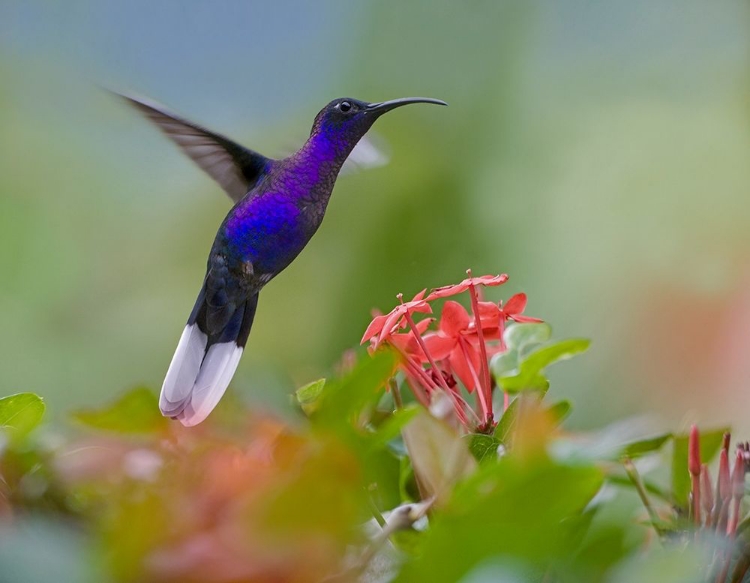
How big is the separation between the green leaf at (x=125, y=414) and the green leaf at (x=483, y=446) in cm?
15

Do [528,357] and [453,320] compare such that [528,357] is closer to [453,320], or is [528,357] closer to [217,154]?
[453,320]

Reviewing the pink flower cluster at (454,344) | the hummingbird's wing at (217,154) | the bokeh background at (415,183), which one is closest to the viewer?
the pink flower cluster at (454,344)

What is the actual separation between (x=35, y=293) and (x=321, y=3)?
59.1 inches

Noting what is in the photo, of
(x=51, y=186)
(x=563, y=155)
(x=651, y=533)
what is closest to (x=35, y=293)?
(x=51, y=186)

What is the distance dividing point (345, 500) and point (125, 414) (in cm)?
18

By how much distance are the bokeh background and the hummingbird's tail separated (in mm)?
1336

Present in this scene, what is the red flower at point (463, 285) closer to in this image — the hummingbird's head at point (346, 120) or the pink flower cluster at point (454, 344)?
the pink flower cluster at point (454, 344)

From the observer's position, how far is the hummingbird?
2.60 ft

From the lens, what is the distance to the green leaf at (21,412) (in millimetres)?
389

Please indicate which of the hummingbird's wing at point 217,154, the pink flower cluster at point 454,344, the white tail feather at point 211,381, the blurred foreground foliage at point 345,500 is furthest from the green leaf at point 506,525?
the hummingbird's wing at point 217,154

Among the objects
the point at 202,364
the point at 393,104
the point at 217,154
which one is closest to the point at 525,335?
the point at 393,104

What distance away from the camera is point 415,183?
254 cm

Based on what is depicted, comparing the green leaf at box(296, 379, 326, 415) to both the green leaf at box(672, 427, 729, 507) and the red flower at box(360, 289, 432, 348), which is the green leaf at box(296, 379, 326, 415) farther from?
the green leaf at box(672, 427, 729, 507)

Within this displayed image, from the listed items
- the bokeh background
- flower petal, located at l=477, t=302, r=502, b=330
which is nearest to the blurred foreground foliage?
flower petal, located at l=477, t=302, r=502, b=330
